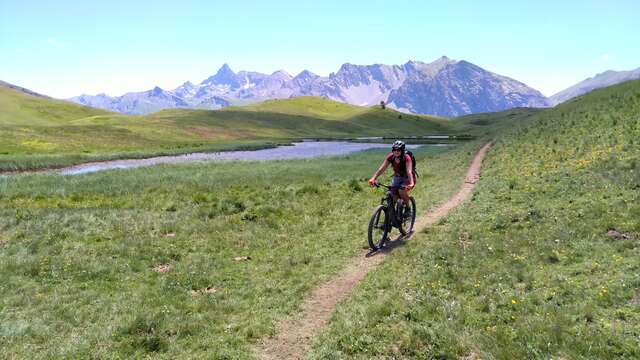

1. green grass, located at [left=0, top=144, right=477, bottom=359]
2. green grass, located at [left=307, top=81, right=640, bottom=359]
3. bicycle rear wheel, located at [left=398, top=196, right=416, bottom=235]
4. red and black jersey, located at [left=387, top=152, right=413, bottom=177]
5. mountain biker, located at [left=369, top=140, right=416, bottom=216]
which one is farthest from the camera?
bicycle rear wheel, located at [left=398, top=196, right=416, bottom=235]

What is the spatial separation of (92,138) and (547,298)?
107 meters

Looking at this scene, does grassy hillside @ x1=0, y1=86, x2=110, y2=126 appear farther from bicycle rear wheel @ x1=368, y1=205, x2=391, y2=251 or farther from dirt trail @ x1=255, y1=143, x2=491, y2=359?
dirt trail @ x1=255, y1=143, x2=491, y2=359

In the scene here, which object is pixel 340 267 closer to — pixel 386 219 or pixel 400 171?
pixel 386 219

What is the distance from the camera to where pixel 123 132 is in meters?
112

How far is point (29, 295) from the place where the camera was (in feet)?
44.9

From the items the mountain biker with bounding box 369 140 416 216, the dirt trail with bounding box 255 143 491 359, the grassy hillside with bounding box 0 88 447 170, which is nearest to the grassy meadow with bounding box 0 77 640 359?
the dirt trail with bounding box 255 143 491 359

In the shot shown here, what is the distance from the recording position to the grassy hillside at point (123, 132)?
250 ft

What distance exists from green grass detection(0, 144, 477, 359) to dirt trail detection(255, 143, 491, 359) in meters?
0.39

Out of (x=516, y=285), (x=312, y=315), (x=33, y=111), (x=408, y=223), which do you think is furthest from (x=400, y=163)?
(x=33, y=111)

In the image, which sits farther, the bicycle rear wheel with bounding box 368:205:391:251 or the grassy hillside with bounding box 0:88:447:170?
the grassy hillside with bounding box 0:88:447:170

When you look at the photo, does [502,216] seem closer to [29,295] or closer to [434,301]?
[434,301]

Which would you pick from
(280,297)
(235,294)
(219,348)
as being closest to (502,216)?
(280,297)

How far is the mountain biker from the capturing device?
56.8ft

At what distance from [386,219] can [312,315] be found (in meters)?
6.85
